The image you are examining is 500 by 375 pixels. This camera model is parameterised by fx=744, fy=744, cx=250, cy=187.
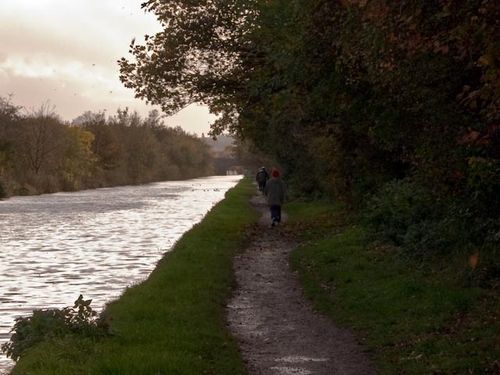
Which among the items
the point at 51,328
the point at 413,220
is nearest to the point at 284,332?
the point at 51,328

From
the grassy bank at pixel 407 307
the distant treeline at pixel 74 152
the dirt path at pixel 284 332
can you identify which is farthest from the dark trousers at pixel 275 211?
the distant treeline at pixel 74 152

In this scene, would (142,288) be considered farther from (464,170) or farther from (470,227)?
(464,170)

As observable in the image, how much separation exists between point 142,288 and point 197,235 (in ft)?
36.3

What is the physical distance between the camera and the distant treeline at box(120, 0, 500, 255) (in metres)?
7.56

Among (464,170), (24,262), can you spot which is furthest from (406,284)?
(24,262)

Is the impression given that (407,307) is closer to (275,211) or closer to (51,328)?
(51,328)

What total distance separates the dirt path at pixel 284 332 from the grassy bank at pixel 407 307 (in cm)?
33

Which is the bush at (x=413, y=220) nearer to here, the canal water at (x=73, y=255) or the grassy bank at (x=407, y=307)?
the grassy bank at (x=407, y=307)

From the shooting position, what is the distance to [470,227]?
14.4 metres

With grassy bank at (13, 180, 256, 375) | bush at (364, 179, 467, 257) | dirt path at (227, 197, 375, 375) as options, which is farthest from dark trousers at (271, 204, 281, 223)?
grassy bank at (13, 180, 256, 375)

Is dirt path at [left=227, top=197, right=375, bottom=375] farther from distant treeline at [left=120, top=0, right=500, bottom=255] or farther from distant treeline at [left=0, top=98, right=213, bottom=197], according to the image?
distant treeline at [left=0, top=98, right=213, bottom=197]

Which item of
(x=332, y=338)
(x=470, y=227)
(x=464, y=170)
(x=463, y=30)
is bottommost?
(x=332, y=338)

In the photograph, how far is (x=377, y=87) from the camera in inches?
436

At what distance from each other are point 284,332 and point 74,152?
276 ft
